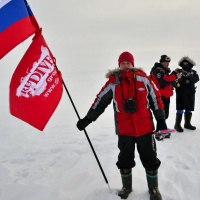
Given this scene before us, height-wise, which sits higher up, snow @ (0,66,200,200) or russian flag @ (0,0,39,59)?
russian flag @ (0,0,39,59)

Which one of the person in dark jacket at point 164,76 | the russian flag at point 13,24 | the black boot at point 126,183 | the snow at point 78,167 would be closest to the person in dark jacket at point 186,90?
the snow at point 78,167

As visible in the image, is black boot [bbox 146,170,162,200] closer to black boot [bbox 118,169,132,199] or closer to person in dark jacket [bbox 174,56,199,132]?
black boot [bbox 118,169,132,199]

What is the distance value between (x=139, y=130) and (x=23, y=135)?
15.8 feet

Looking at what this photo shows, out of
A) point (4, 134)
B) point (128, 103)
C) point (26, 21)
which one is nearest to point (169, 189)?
point (128, 103)

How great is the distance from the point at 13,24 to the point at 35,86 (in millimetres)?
851

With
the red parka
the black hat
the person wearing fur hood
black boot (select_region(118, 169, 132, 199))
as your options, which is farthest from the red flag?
the black hat

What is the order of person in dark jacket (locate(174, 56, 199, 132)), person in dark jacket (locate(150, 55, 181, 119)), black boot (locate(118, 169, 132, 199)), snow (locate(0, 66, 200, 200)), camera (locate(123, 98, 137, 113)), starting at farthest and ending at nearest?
person in dark jacket (locate(174, 56, 199, 132)) → person in dark jacket (locate(150, 55, 181, 119)) → snow (locate(0, 66, 200, 200)) → black boot (locate(118, 169, 132, 199)) → camera (locate(123, 98, 137, 113))

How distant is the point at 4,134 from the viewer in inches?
295

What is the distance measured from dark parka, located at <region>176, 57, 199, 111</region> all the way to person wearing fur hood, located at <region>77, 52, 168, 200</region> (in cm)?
332

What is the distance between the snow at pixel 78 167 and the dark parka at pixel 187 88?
70 cm

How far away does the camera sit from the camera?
323 centimetres

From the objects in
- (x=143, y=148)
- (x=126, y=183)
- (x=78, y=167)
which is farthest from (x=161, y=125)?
(x=78, y=167)

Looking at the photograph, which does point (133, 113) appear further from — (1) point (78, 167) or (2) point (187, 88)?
(2) point (187, 88)

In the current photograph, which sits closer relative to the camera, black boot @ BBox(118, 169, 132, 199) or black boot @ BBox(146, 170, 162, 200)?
black boot @ BBox(146, 170, 162, 200)
